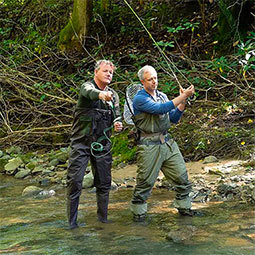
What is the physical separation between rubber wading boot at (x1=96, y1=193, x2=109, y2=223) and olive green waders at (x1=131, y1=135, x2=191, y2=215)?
1.02 feet

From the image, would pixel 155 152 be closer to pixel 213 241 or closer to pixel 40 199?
pixel 213 241

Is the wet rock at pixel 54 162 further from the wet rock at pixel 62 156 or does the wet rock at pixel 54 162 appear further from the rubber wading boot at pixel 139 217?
the rubber wading boot at pixel 139 217

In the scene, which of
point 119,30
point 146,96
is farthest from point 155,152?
point 119,30

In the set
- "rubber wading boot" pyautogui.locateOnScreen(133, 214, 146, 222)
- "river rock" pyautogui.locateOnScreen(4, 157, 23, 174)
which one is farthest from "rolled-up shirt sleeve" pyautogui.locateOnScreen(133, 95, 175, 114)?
"river rock" pyautogui.locateOnScreen(4, 157, 23, 174)

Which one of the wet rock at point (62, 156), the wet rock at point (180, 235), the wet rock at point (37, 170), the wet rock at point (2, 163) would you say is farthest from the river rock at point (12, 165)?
the wet rock at point (180, 235)

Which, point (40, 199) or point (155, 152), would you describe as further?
point (40, 199)

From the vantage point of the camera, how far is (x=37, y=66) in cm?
1170

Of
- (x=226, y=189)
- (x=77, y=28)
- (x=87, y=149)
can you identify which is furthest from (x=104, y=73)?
(x=77, y=28)

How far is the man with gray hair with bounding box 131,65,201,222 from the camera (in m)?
5.07

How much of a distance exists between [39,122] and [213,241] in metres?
7.27

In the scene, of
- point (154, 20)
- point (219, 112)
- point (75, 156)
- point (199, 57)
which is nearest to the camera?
point (75, 156)

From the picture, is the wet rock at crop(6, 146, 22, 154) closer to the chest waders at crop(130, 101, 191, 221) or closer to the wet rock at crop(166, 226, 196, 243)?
the chest waders at crop(130, 101, 191, 221)

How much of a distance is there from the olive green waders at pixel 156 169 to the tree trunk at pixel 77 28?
7.33 meters

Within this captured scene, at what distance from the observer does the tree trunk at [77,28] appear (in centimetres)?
1198
